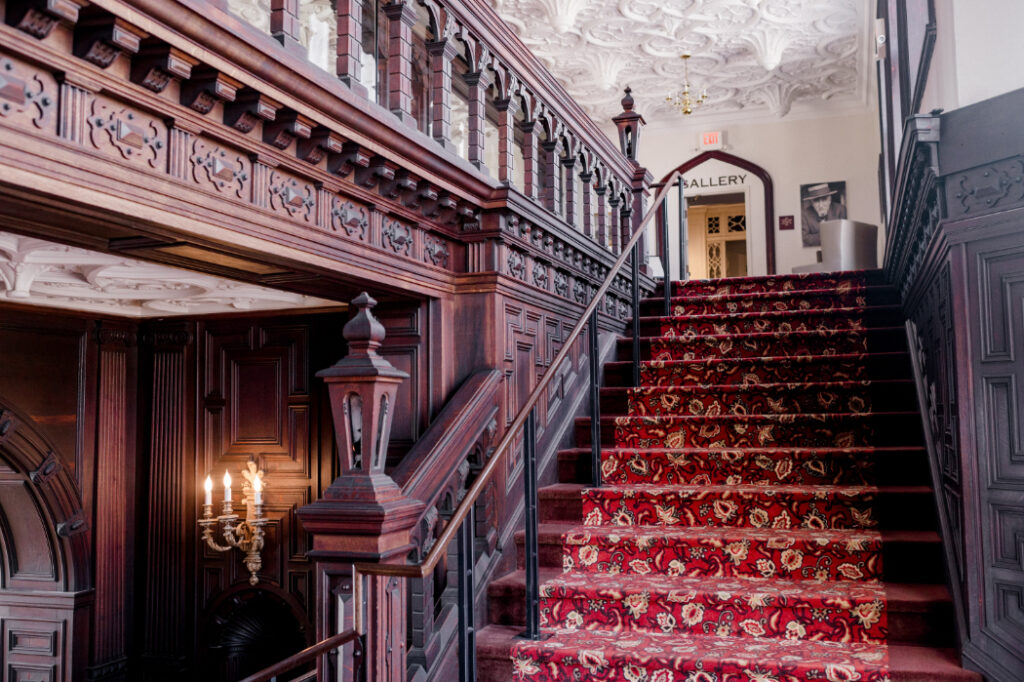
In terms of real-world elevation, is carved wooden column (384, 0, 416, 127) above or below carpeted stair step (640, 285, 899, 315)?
above

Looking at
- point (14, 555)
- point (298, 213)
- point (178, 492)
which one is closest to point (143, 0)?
point (298, 213)

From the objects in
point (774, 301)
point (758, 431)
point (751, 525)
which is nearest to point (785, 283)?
point (774, 301)

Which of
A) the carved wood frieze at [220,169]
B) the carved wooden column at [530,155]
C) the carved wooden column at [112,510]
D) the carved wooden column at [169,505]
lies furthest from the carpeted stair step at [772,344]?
the carved wood frieze at [220,169]

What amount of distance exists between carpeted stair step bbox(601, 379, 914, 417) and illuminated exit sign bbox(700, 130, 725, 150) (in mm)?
7105

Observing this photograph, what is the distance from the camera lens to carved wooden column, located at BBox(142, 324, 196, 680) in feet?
15.2

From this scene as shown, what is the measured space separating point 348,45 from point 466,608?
1670mm

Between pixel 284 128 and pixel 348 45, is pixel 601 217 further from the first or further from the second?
pixel 284 128

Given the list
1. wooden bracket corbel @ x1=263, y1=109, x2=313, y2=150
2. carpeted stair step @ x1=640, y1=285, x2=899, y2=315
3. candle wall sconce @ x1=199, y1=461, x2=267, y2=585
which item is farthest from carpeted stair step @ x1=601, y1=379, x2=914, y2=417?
wooden bracket corbel @ x1=263, y1=109, x2=313, y2=150

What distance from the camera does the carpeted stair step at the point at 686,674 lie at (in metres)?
2.49

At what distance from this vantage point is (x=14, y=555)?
4492 mm

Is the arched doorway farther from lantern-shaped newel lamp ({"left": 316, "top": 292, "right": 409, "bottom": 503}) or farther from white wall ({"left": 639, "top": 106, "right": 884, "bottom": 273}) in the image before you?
white wall ({"left": 639, "top": 106, "right": 884, "bottom": 273})

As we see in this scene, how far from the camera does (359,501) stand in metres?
2.28

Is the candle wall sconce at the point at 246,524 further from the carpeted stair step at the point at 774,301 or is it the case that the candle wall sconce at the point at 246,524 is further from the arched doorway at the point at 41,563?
the carpeted stair step at the point at 774,301

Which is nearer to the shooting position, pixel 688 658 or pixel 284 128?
pixel 284 128
